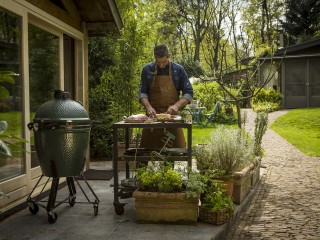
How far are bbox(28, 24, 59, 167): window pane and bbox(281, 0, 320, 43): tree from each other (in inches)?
1170

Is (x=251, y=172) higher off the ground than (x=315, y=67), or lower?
lower

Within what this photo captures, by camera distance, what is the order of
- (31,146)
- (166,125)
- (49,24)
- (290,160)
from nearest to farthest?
1. (166,125)
2. (31,146)
3. (49,24)
4. (290,160)

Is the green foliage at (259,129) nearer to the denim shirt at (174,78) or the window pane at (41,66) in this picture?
the denim shirt at (174,78)

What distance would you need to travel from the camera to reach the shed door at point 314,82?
73.8ft

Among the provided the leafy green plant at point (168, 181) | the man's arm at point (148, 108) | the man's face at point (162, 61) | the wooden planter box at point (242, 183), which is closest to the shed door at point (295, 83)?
the wooden planter box at point (242, 183)

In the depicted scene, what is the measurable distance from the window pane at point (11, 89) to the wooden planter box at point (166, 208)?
1.46 meters

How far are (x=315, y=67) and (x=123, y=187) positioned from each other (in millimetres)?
19919

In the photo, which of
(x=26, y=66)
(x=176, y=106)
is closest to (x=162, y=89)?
(x=176, y=106)

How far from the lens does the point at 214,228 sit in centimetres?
428

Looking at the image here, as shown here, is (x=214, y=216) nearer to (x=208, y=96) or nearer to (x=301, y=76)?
(x=208, y=96)

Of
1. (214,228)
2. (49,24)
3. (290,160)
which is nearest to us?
(214,228)

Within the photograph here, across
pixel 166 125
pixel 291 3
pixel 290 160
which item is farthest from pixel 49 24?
pixel 291 3

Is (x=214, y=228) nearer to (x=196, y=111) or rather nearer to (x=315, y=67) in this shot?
(x=196, y=111)

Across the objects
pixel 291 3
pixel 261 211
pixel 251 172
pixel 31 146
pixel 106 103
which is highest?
pixel 291 3
